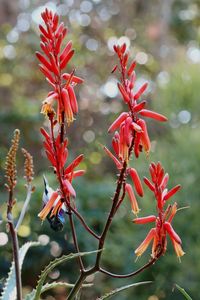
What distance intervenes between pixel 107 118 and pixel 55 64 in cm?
522

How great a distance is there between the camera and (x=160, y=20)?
22.1ft

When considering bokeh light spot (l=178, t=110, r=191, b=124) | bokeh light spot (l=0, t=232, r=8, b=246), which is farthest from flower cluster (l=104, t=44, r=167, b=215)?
bokeh light spot (l=178, t=110, r=191, b=124)

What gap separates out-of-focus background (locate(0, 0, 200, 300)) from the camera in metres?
3.70

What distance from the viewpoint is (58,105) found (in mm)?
667

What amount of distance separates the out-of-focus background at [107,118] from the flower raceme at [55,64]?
78.6 inches

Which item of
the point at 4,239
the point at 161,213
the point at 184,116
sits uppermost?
the point at 184,116

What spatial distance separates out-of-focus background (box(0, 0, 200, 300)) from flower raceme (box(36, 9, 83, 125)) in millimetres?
1996

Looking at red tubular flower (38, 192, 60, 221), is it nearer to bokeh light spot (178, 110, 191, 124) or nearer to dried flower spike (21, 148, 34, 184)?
dried flower spike (21, 148, 34, 184)

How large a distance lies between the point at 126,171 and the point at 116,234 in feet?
12.2

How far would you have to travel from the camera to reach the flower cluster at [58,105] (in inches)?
25.8

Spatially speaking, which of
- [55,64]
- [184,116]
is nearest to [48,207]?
[55,64]

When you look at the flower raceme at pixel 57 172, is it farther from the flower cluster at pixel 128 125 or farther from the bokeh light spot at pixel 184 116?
the bokeh light spot at pixel 184 116

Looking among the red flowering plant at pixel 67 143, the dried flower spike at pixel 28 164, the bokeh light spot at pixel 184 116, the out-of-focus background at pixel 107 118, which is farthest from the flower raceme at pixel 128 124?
the bokeh light spot at pixel 184 116

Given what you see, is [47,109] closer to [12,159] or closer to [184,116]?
[12,159]
